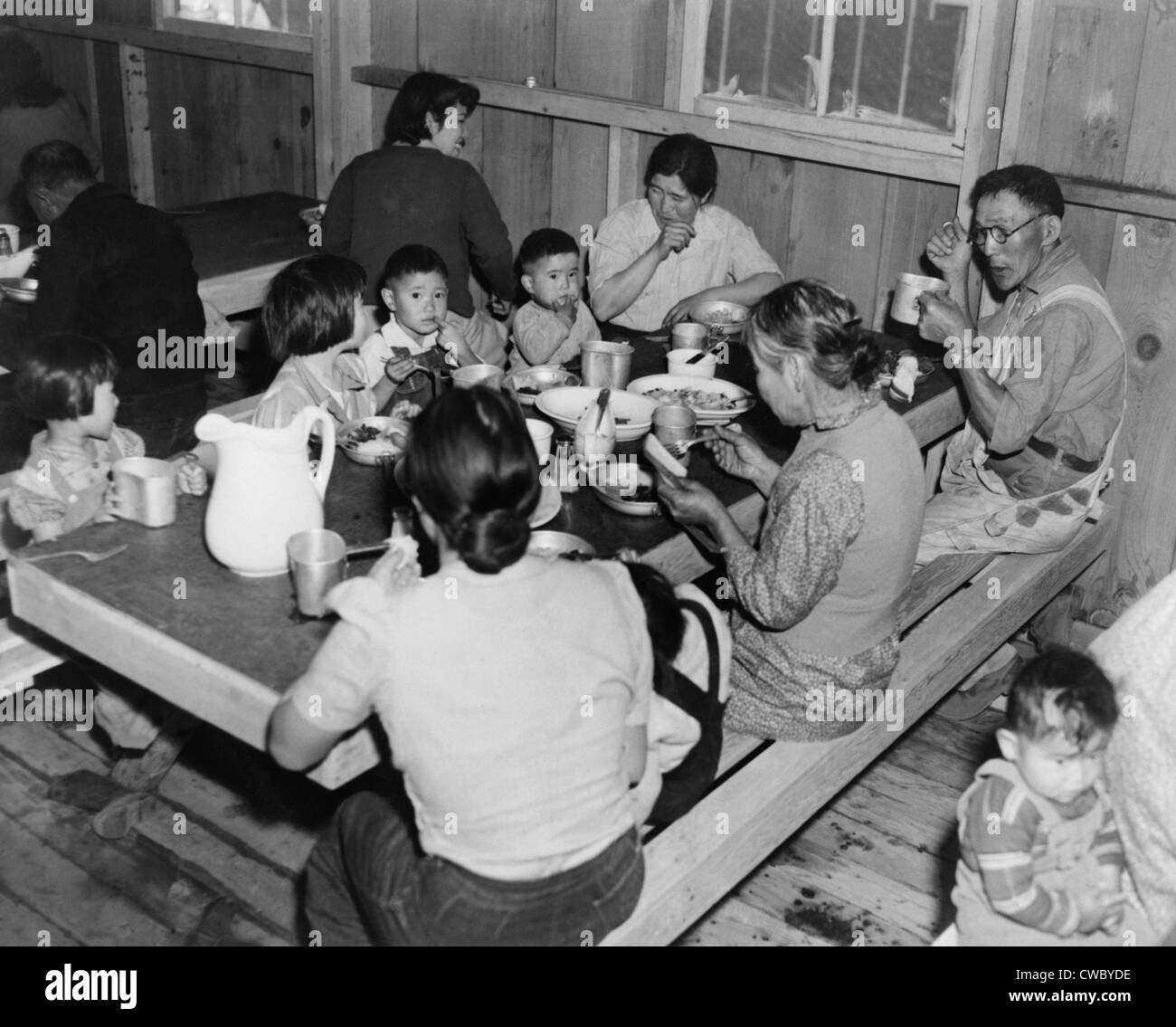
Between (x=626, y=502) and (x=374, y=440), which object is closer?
(x=626, y=502)

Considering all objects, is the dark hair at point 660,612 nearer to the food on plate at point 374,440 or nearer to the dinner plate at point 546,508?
the dinner plate at point 546,508

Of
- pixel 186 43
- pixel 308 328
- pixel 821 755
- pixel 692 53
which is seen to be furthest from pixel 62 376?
pixel 186 43

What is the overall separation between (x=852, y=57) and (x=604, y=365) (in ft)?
6.02

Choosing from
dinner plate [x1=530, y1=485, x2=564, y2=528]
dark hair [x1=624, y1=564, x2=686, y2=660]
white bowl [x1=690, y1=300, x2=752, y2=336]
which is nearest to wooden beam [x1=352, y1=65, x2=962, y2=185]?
white bowl [x1=690, y1=300, x2=752, y2=336]

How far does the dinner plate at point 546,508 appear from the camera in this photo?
3.09 metres

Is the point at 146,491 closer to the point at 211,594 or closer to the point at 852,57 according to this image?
the point at 211,594

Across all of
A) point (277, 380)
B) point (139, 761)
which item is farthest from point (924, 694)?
point (139, 761)

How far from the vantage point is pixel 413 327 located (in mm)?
4395

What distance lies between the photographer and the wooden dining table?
251cm

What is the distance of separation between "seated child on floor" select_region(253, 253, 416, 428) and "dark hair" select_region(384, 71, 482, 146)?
5.69 feet

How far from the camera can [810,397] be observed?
2922mm

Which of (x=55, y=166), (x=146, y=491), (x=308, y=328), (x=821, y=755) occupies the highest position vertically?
(x=55, y=166)

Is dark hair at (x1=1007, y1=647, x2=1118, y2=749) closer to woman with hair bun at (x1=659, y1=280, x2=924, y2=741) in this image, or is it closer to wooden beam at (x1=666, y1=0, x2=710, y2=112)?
woman with hair bun at (x1=659, y1=280, x2=924, y2=741)
